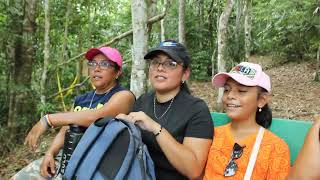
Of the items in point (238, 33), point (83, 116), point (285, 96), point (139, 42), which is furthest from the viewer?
point (238, 33)

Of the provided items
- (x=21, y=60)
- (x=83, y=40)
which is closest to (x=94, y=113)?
(x=21, y=60)

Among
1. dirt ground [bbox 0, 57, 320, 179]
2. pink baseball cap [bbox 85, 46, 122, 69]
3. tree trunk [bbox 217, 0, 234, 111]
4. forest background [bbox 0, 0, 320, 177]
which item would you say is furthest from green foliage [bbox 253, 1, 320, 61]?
pink baseball cap [bbox 85, 46, 122, 69]

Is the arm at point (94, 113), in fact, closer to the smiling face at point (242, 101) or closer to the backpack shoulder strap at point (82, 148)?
the backpack shoulder strap at point (82, 148)

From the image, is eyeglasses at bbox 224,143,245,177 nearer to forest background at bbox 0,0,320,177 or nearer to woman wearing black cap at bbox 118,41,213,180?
woman wearing black cap at bbox 118,41,213,180

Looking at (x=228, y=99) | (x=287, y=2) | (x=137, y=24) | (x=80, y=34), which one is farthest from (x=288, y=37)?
(x=228, y=99)

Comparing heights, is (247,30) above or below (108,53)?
above

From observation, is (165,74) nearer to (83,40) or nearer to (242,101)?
(242,101)

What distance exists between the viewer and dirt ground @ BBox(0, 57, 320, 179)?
5836 mm

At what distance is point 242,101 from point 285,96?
856 centimetres

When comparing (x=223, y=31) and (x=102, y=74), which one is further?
(x=223, y=31)

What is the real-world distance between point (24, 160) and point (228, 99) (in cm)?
405

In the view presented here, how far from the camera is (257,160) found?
2389 millimetres

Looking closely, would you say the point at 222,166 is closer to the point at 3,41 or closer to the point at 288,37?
the point at 3,41

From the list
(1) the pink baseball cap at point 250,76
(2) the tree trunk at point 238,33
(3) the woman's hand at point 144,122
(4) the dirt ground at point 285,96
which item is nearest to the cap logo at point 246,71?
(1) the pink baseball cap at point 250,76
